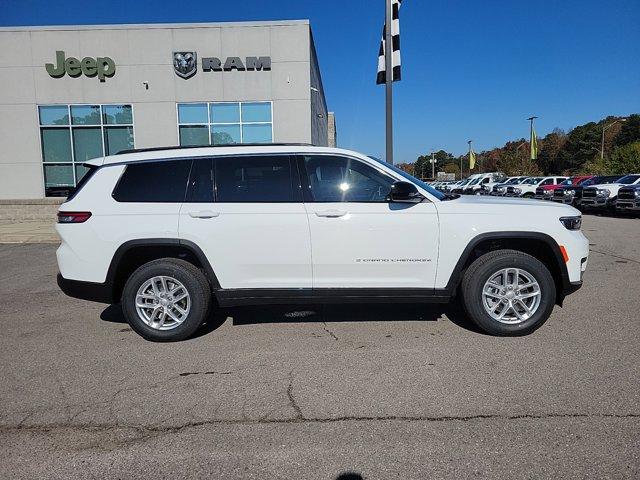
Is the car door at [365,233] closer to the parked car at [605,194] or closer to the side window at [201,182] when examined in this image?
the side window at [201,182]

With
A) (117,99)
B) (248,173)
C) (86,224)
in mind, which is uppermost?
(117,99)

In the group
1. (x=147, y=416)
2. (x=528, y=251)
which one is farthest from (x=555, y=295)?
(x=147, y=416)

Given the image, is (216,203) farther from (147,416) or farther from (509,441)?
(509,441)

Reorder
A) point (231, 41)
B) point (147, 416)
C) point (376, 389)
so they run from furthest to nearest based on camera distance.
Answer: point (231, 41), point (376, 389), point (147, 416)

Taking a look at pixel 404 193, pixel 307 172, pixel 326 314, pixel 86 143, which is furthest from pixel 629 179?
pixel 86 143

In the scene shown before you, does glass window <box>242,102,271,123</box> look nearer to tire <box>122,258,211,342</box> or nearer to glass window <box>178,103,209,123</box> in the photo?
glass window <box>178,103,209,123</box>

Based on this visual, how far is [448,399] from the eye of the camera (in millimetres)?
3104

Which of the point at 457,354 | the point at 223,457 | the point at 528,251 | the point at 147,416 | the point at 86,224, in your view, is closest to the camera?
the point at 223,457

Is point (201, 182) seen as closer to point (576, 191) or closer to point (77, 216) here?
point (77, 216)

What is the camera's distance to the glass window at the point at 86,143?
16.9 m

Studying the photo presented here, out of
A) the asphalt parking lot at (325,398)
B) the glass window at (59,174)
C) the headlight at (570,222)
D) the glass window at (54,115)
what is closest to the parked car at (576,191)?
the asphalt parking lot at (325,398)

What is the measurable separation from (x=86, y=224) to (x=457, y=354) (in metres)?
3.66

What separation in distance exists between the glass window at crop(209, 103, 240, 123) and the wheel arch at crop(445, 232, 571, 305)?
13968 millimetres

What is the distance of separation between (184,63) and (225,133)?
2907 mm
